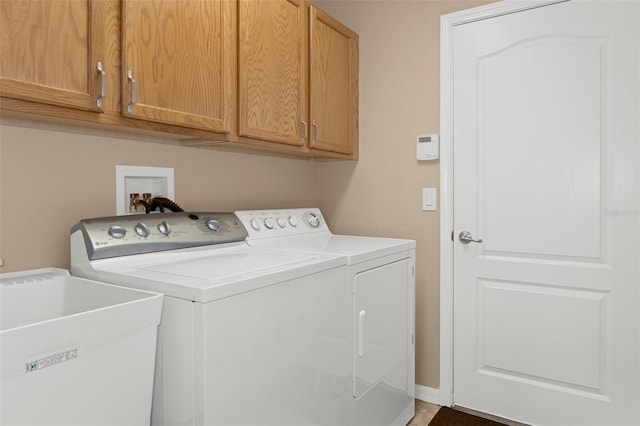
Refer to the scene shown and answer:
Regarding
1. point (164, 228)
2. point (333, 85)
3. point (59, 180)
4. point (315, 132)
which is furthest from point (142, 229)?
point (333, 85)

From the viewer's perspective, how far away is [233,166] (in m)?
2.15

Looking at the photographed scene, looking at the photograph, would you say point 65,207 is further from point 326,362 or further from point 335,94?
point 335,94

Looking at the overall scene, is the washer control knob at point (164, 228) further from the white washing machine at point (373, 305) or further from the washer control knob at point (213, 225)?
the white washing machine at point (373, 305)

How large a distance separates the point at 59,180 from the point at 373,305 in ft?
4.14

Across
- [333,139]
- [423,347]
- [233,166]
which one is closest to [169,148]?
[233,166]

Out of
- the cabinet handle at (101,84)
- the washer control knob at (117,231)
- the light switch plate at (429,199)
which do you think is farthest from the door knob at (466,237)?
the cabinet handle at (101,84)

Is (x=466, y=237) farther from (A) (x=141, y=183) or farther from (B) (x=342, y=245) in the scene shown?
(A) (x=141, y=183)

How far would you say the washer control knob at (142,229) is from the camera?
1.47m

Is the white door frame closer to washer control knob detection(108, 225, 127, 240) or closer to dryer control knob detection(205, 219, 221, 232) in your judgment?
dryer control knob detection(205, 219, 221, 232)

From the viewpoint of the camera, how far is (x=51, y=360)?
89cm

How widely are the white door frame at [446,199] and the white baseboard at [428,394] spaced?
26mm

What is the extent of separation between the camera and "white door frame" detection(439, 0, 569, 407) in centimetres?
225

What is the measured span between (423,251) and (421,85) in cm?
91

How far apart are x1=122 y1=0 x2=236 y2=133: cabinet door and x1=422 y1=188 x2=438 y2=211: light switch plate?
1176 millimetres
